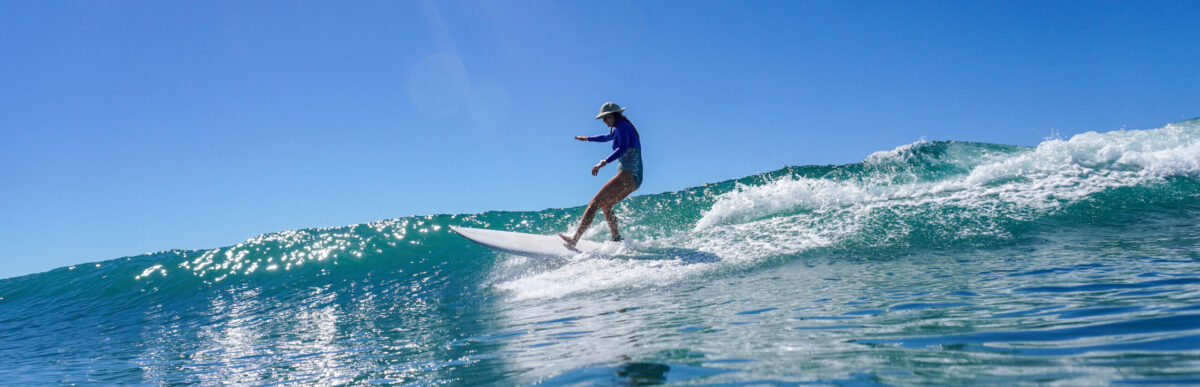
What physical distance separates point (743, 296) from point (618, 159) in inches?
147

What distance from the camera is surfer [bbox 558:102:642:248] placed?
7.88 m

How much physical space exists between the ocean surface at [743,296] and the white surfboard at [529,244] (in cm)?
22

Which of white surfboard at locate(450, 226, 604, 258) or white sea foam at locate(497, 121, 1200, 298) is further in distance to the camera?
white surfboard at locate(450, 226, 604, 258)

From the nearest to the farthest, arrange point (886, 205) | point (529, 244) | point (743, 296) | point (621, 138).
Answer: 1. point (743, 296)
2. point (621, 138)
3. point (529, 244)
4. point (886, 205)

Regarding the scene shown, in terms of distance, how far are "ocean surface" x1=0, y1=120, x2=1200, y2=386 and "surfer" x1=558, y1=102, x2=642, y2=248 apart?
718mm

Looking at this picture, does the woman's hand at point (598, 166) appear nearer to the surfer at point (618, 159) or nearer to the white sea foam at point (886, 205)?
the surfer at point (618, 159)

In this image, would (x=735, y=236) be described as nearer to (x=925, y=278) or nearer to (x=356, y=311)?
(x=925, y=278)

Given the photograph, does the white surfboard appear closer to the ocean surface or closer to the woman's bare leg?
the ocean surface

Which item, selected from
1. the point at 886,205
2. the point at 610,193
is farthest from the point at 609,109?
the point at 886,205

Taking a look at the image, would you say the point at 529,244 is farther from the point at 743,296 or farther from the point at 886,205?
the point at 886,205

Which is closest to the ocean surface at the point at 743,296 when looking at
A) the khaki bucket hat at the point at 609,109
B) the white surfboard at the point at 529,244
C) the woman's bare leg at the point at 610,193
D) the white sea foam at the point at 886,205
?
the white sea foam at the point at 886,205

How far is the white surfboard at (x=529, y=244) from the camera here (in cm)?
839

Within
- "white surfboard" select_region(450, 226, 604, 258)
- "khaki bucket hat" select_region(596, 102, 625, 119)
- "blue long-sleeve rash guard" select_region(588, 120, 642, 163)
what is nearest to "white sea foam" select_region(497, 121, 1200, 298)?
"white surfboard" select_region(450, 226, 604, 258)

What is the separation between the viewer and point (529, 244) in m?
8.72
